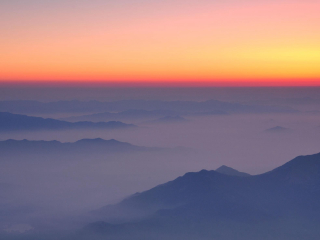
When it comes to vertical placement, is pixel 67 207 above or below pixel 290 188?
below

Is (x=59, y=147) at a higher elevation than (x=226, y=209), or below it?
below

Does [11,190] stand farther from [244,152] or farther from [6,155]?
[244,152]

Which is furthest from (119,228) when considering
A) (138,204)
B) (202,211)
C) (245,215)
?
(245,215)

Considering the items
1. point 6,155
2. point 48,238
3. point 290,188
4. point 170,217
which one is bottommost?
point 6,155

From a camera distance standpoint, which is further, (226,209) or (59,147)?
(59,147)

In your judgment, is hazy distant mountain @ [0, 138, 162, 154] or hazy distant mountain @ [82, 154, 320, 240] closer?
hazy distant mountain @ [82, 154, 320, 240]

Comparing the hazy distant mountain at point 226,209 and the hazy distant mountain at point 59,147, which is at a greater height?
the hazy distant mountain at point 226,209

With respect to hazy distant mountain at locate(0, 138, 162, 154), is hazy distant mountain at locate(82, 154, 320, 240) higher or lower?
higher

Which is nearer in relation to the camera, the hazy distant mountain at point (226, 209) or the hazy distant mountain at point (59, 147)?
the hazy distant mountain at point (226, 209)
